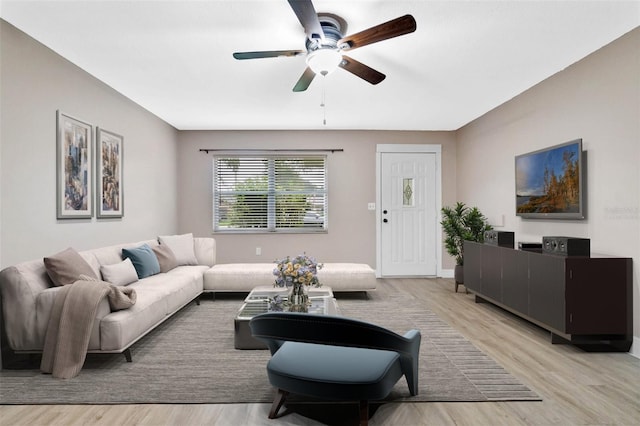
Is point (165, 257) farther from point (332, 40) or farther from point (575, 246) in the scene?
point (575, 246)

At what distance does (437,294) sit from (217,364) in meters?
3.28

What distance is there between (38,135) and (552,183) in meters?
4.61

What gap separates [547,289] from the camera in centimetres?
314

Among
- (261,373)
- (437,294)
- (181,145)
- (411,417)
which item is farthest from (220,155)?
(411,417)

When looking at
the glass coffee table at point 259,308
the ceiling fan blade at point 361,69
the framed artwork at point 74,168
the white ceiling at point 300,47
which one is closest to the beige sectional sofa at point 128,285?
the framed artwork at point 74,168

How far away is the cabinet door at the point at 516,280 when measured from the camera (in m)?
3.47

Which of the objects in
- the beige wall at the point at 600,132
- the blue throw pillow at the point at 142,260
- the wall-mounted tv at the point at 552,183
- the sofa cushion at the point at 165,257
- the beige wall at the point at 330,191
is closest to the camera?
the beige wall at the point at 600,132

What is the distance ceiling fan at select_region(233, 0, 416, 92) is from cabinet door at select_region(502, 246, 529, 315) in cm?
219

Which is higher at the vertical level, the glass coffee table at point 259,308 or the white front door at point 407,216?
the white front door at point 407,216

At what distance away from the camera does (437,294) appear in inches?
198

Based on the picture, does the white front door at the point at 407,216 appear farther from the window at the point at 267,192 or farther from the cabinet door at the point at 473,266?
the cabinet door at the point at 473,266

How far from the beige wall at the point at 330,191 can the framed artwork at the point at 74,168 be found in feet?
8.19

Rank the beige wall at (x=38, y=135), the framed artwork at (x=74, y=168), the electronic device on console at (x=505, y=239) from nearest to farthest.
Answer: the beige wall at (x=38, y=135) → the framed artwork at (x=74, y=168) → the electronic device on console at (x=505, y=239)

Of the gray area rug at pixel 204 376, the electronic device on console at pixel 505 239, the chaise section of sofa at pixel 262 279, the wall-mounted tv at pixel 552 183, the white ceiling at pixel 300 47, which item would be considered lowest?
the gray area rug at pixel 204 376
